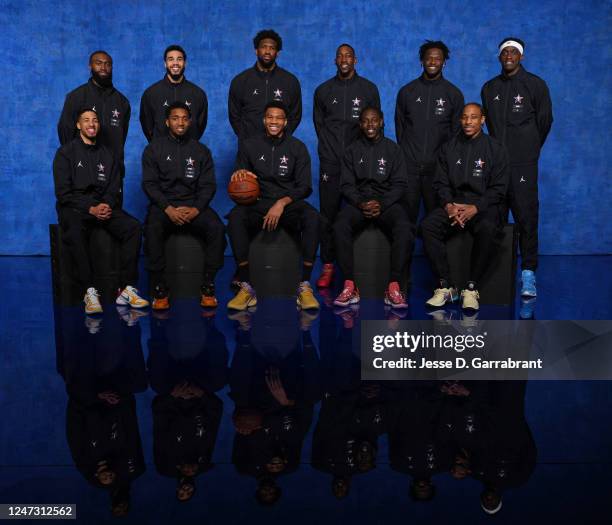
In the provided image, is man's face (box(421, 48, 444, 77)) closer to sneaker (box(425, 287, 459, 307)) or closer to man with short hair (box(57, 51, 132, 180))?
sneaker (box(425, 287, 459, 307))

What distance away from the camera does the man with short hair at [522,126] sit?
4.54m

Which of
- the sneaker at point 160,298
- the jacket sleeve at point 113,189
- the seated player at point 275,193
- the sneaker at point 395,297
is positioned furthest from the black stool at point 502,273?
the jacket sleeve at point 113,189

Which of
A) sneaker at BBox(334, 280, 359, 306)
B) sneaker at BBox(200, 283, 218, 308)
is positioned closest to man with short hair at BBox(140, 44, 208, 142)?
sneaker at BBox(200, 283, 218, 308)

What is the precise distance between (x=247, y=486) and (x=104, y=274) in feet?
9.08

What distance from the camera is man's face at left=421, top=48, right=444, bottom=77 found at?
463 cm

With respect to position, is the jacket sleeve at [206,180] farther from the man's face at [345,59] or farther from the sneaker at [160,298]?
the man's face at [345,59]

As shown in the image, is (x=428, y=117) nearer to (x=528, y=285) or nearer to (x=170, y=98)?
(x=528, y=285)

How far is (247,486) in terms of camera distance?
177 cm

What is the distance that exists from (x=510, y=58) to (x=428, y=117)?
65 cm

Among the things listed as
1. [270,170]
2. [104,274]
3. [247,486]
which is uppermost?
[270,170]

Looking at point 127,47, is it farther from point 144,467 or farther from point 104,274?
point 144,467

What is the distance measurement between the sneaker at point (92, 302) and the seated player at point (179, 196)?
33cm

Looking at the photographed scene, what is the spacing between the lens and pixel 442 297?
4.07 meters

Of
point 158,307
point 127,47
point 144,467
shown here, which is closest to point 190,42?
point 127,47
